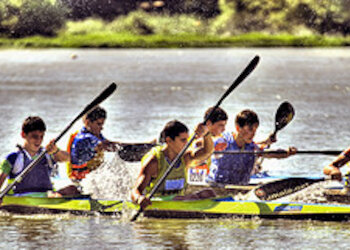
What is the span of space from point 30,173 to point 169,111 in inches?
541

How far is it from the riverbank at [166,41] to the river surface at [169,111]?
2920 mm

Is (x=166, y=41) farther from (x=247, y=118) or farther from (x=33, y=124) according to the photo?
(x=33, y=124)

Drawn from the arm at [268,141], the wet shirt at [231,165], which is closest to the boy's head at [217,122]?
the wet shirt at [231,165]

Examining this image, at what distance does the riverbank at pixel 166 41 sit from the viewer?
223 feet

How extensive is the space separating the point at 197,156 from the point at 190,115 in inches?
513

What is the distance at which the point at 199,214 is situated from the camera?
1131 centimetres

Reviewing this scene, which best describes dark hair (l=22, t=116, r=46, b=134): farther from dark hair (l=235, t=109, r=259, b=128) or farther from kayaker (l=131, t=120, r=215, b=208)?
dark hair (l=235, t=109, r=259, b=128)

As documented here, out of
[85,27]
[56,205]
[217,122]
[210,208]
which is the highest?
[85,27]

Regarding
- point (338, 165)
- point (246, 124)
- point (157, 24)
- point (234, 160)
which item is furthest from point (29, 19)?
point (338, 165)

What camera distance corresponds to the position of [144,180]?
10.9m

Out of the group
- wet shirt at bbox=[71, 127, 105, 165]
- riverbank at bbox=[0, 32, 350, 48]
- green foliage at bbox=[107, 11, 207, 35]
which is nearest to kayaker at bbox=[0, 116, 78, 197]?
wet shirt at bbox=[71, 127, 105, 165]

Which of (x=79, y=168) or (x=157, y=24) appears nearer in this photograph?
(x=79, y=168)

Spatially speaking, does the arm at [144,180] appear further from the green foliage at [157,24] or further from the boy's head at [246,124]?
the green foliage at [157,24]

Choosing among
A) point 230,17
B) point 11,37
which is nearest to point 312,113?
point 230,17
